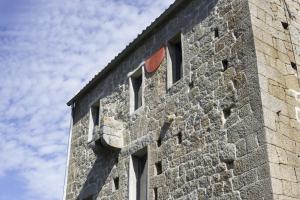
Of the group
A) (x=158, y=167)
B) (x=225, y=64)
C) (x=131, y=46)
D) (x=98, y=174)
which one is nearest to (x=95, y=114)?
(x=98, y=174)

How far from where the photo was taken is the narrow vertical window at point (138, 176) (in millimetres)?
9095

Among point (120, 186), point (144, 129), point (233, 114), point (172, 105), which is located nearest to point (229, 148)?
point (233, 114)

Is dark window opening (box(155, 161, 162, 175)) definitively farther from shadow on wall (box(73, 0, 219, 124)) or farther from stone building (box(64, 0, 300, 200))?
shadow on wall (box(73, 0, 219, 124))

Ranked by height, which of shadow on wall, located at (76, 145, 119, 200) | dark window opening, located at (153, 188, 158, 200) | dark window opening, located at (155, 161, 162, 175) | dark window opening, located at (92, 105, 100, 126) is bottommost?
dark window opening, located at (153, 188, 158, 200)

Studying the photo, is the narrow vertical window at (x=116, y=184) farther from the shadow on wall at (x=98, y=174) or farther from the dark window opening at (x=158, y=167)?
the dark window opening at (x=158, y=167)

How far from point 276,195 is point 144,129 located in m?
4.01

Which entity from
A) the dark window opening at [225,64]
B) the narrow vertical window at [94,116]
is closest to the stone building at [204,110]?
the dark window opening at [225,64]

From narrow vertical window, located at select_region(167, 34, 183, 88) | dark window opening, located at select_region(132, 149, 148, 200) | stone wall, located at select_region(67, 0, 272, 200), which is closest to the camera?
stone wall, located at select_region(67, 0, 272, 200)

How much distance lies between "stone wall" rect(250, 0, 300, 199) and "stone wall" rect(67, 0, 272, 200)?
0.49ft

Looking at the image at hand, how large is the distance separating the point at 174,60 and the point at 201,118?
2025 millimetres

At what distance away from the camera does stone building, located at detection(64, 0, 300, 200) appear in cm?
659

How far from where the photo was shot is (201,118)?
25.7 feet

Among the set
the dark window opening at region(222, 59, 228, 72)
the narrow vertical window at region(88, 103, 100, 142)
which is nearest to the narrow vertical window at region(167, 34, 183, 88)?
the dark window opening at region(222, 59, 228, 72)

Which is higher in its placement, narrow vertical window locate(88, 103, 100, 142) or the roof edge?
the roof edge
